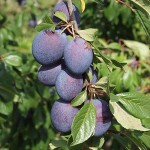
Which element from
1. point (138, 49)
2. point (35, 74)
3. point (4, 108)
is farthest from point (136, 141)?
point (138, 49)

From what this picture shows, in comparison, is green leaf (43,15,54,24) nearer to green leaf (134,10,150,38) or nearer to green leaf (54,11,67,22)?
green leaf (54,11,67,22)

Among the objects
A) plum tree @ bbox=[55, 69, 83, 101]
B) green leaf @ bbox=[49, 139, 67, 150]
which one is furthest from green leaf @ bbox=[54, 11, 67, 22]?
green leaf @ bbox=[49, 139, 67, 150]

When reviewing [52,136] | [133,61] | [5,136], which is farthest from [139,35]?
[5,136]

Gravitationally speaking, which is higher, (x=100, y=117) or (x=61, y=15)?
(x=61, y=15)

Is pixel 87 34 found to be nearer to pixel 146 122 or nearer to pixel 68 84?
pixel 68 84

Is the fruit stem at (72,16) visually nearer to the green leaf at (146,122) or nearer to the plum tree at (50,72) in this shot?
the plum tree at (50,72)

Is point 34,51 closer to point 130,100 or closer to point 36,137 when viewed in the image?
point 130,100

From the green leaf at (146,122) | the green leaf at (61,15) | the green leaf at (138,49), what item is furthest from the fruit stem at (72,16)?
the green leaf at (138,49)
